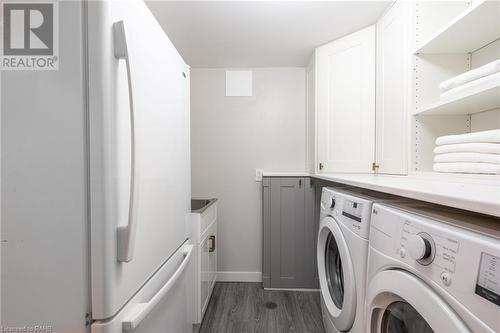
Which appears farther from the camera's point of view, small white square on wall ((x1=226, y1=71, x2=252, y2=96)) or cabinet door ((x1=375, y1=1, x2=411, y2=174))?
small white square on wall ((x1=226, y1=71, x2=252, y2=96))

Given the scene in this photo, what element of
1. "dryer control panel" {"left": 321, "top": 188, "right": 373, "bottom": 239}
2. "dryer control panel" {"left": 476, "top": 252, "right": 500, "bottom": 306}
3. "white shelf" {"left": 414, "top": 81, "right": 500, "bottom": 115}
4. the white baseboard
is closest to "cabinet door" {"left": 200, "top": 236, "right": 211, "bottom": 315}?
the white baseboard

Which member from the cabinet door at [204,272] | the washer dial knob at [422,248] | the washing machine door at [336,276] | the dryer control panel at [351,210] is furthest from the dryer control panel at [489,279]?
the cabinet door at [204,272]

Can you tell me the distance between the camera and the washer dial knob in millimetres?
504

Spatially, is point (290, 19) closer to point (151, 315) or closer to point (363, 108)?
point (363, 108)

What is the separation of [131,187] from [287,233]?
1719mm

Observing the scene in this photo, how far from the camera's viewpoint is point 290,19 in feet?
4.98

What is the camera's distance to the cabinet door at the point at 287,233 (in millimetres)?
2012

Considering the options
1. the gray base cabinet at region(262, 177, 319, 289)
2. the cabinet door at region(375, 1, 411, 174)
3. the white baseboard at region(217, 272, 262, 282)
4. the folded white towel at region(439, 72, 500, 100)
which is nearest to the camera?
the folded white towel at region(439, 72, 500, 100)

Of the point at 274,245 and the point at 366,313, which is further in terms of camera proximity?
the point at 274,245

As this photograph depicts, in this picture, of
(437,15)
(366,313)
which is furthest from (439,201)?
(437,15)

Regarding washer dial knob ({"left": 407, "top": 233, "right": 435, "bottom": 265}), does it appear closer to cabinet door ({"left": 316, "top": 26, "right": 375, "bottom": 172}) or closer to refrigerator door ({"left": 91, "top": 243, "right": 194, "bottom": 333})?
refrigerator door ({"left": 91, "top": 243, "right": 194, "bottom": 333})

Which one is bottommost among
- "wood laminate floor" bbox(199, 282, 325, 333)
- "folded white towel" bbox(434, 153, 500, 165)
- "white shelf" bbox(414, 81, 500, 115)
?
"wood laminate floor" bbox(199, 282, 325, 333)

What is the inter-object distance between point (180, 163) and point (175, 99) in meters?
0.31

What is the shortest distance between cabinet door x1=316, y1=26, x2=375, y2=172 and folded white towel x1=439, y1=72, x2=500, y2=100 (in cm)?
69
